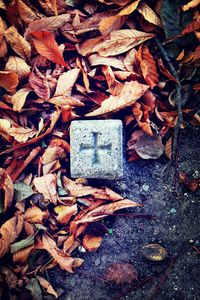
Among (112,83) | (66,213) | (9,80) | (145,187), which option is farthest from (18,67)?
(145,187)

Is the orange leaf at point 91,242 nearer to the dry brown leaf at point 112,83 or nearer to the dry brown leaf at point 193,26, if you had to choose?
the dry brown leaf at point 112,83

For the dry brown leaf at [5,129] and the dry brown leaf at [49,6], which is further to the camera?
the dry brown leaf at [49,6]

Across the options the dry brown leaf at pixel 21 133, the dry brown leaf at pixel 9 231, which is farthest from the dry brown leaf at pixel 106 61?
the dry brown leaf at pixel 9 231

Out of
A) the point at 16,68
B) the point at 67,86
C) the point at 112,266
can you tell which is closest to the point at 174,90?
the point at 67,86

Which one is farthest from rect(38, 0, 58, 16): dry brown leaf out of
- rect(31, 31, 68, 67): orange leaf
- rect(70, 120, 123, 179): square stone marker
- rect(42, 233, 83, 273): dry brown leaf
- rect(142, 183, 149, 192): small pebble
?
rect(42, 233, 83, 273): dry brown leaf

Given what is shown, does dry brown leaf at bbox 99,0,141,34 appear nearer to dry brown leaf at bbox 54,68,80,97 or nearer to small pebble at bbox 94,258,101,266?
dry brown leaf at bbox 54,68,80,97

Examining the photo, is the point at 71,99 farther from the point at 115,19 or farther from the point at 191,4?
the point at 191,4
